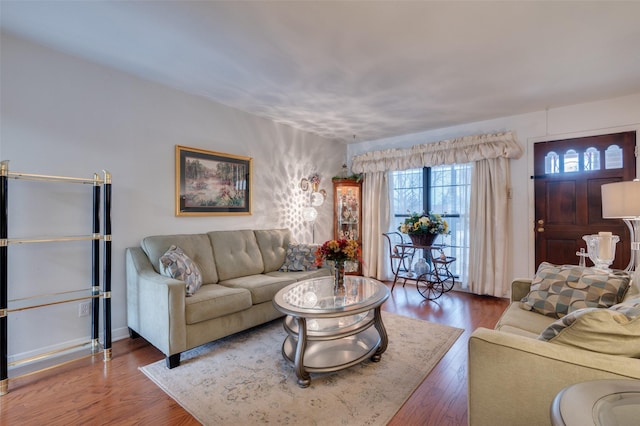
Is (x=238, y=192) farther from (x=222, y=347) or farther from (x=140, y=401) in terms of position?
(x=140, y=401)

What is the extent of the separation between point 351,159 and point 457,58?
3.17 m

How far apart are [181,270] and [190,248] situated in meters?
0.55

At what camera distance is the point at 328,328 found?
7.67 ft

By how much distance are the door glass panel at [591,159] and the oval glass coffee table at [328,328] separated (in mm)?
3209

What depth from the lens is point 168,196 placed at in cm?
318

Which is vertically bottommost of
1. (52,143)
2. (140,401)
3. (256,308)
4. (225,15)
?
(140,401)

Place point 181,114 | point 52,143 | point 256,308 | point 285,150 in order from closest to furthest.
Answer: point 52,143 < point 256,308 < point 181,114 < point 285,150

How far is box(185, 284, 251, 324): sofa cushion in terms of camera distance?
233cm

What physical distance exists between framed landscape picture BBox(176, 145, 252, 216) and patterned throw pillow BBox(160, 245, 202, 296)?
77cm

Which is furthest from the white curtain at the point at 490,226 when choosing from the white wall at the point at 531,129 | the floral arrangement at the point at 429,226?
the floral arrangement at the point at 429,226

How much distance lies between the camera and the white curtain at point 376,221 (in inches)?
204

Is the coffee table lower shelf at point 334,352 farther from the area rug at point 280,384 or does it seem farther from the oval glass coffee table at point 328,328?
the area rug at point 280,384

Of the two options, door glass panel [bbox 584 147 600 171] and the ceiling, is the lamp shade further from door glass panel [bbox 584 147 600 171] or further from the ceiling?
door glass panel [bbox 584 147 600 171]

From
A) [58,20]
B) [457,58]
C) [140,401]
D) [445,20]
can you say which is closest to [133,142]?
[58,20]
